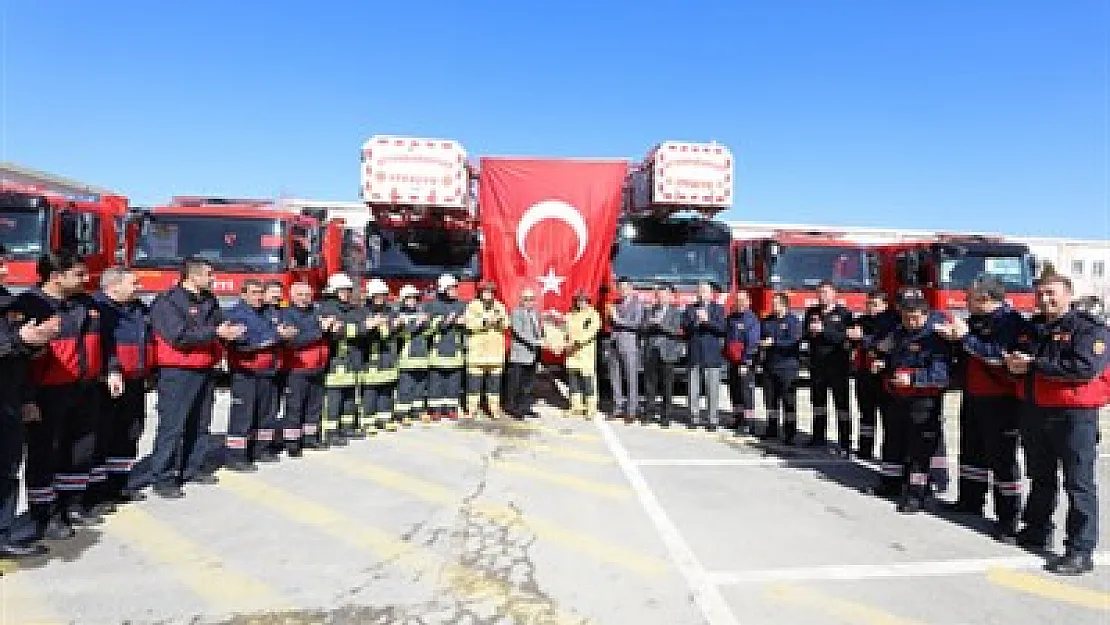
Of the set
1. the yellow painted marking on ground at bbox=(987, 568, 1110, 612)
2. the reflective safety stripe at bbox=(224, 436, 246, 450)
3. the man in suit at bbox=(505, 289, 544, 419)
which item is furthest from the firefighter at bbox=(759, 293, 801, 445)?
the reflective safety stripe at bbox=(224, 436, 246, 450)

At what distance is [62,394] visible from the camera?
4.51 m

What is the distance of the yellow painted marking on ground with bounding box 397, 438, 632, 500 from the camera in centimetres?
593

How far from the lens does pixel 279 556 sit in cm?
436

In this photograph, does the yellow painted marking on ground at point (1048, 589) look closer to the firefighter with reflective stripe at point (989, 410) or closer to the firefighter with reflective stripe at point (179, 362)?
the firefighter with reflective stripe at point (989, 410)

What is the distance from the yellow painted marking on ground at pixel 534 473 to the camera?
5.93 metres

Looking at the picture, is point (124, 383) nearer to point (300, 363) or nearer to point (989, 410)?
point (300, 363)

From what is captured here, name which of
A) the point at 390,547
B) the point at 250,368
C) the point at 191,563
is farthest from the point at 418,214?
the point at 191,563

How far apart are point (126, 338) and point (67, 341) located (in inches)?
29.2

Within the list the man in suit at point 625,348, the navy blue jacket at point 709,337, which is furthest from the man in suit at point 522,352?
the navy blue jacket at point 709,337

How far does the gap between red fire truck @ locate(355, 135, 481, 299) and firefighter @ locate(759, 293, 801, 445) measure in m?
4.15

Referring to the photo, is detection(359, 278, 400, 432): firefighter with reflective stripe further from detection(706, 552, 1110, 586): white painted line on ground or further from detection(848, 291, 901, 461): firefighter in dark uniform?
detection(848, 291, 901, 461): firefighter in dark uniform

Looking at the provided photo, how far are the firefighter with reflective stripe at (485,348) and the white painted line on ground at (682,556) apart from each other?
8.08 ft

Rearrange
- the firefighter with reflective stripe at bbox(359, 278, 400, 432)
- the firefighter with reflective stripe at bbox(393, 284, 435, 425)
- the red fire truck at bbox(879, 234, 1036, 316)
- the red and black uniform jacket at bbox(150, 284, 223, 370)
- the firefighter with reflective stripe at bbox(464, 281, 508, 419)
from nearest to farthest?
the red and black uniform jacket at bbox(150, 284, 223, 370)
the firefighter with reflective stripe at bbox(359, 278, 400, 432)
the firefighter with reflective stripe at bbox(393, 284, 435, 425)
the firefighter with reflective stripe at bbox(464, 281, 508, 419)
the red fire truck at bbox(879, 234, 1036, 316)

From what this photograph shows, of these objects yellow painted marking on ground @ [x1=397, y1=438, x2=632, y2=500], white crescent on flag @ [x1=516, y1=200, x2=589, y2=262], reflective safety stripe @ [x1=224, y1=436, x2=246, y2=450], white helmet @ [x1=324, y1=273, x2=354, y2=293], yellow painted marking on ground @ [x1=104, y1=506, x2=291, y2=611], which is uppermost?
white crescent on flag @ [x1=516, y1=200, x2=589, y2=262]
